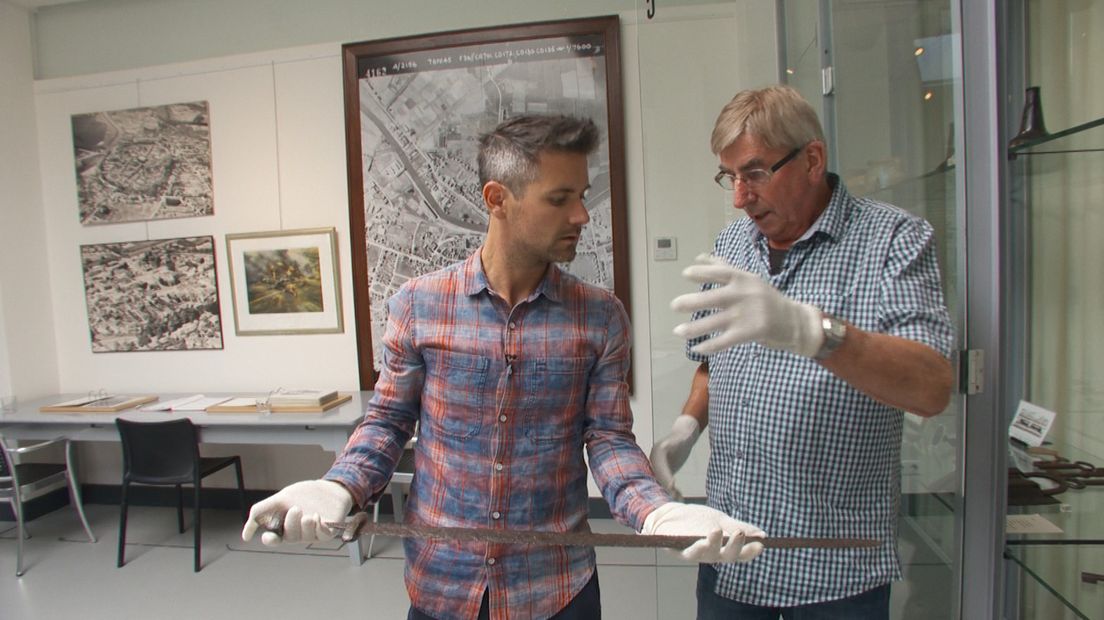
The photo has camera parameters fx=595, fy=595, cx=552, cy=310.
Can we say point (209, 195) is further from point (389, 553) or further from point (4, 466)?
point (389, 553)

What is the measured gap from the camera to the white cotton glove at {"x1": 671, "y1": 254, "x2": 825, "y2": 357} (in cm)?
96

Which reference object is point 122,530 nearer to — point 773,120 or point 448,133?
point 448,133

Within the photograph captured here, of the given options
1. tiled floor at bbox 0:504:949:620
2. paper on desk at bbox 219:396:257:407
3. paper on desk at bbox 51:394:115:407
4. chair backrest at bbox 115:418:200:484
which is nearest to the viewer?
tiled floor at bbox 0:504:949:620

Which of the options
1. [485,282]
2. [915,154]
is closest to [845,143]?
[915,154]

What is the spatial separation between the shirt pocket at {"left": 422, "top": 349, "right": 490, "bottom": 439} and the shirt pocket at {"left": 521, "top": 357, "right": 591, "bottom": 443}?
0.10 meters

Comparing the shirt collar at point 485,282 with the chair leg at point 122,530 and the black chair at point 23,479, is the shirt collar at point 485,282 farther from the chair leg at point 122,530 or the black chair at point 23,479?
the black chair at point 23,479

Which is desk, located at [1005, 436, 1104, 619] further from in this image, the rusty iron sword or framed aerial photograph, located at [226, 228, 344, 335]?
framed aerial photograph, located at [226, 228, 344, 335]

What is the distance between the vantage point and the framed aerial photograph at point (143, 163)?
403 cm

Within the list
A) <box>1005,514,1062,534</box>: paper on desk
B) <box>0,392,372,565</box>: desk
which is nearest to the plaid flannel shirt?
<box>1005,514,1062,534</box>: paper on desk

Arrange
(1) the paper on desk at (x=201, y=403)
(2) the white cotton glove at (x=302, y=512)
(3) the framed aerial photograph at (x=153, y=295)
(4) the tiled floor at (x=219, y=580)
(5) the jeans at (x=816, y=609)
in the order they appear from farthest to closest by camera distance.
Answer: (3) the framed aerial photograph at (x=153, y=295) < (1) the paper on desk at (x=201, y=403) < (4) the tiled floor at (x=219, y=580) < (5) the jeans at (x=816, y=609) < (2) the white cotton glove at (x=302, y=512)

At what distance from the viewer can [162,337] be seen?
13.9 feet

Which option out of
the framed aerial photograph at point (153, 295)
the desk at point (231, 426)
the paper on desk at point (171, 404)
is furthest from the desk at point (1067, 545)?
the framed aerial photograph at point (153, 295)

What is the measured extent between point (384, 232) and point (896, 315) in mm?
3321

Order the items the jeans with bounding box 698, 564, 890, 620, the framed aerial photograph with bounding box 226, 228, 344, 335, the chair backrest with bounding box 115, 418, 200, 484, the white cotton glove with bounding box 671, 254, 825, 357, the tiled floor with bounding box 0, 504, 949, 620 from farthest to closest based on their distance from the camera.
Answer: the framed aerial photograph with bounding box 226, 228, 344, 335, the chair backrest with bounding box 115, 418, 200, 484, the tiled floor with bounding box 0, 504, 949, 620, the jeans with bounding box 698, 564, 890, 620, the white cotton glove with bounding box 671, 254, 825, 357
